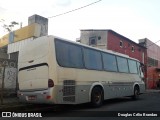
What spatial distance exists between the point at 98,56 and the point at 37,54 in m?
3.74

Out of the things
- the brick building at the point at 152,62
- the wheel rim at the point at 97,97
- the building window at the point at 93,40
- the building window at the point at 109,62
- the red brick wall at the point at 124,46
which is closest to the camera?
the wheel rim at the point at 97,97

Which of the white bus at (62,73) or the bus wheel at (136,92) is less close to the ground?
the white bus at (62,73)

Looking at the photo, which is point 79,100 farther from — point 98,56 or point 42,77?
point 98,56

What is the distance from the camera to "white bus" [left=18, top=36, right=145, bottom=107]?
33.7 ft

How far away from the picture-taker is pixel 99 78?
1316cm

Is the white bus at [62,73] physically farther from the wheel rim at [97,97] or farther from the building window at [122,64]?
the building window at [122,64]

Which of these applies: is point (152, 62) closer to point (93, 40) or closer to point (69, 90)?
point (93, 40)

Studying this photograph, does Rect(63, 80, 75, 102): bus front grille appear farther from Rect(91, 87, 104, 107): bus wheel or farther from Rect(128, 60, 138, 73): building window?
Rect(128, 60, 138, 73): building window

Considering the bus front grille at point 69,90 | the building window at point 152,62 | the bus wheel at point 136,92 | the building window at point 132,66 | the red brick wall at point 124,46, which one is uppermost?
the red brick wall at point 124,46

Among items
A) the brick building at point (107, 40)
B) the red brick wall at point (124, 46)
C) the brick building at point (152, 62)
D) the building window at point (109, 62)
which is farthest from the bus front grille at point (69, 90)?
the brick building at point (152, 62)

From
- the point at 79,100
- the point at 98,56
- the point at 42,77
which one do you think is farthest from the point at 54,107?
the point at 98,56

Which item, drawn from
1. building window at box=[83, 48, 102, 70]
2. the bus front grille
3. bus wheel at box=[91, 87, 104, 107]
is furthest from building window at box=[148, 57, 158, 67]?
the bus front grille

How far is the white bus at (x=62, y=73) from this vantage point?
33.7 feet

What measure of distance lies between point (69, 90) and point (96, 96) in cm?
236
